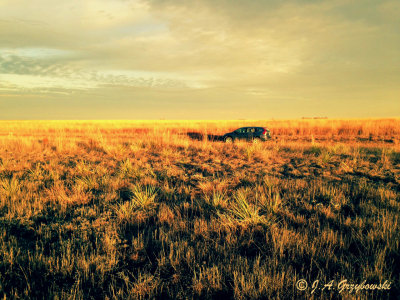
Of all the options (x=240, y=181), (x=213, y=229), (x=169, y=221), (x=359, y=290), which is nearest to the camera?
(x=359, y=290)

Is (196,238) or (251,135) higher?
(251,135)

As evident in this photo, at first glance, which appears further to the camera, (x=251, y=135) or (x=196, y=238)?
(x=251, y=135)

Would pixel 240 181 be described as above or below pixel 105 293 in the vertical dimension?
above

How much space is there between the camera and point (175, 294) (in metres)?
2.29

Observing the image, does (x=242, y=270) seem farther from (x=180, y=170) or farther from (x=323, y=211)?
(x=180, y=170)

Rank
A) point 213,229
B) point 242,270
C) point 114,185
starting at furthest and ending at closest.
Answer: point 114,185 → point 213,229 → point 242,270

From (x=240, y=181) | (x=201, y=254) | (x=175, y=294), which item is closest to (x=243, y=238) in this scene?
(x=201, y=254)

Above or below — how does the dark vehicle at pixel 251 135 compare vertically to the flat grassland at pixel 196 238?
above

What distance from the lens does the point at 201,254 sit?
2.88 m

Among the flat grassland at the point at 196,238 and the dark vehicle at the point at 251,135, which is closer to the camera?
the flat grassland at the point at 196,238

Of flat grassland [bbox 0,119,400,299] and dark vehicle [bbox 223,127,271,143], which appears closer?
flat grassland [bbox 0,119,400,299]

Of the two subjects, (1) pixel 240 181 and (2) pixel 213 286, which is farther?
(1) pixel 240 181

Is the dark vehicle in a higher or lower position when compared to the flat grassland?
higher

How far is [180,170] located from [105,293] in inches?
219
